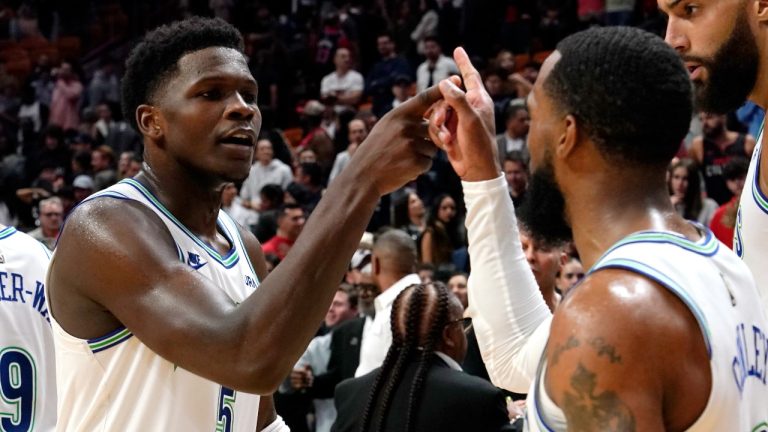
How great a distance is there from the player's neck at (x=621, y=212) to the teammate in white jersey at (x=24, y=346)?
2290mm

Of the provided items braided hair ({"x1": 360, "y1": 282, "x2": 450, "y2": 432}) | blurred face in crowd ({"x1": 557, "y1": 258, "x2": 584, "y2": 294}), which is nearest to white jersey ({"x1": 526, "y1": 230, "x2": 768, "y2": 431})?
braided hair ({"x1": 360, "y1": 282, "x2": 450, "y2": 432})

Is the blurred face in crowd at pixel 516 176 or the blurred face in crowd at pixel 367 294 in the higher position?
the blurred face in crowd at pixel 367 294

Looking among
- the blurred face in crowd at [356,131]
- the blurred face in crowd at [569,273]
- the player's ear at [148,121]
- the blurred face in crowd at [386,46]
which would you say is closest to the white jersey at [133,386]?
the player's ear at [148,121]

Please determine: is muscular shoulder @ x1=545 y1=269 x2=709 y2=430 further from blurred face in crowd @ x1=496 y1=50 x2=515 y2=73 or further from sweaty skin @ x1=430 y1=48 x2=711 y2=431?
blurred face in crowd @ x1=496 y1=50 x2=515 y2=73

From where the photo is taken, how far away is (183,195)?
3254 millimetres

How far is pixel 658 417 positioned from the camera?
1.83 metres

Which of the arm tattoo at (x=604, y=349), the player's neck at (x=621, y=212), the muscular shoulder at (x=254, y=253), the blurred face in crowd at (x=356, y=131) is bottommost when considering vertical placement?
the blurred face in crowd at (x=356, y=131)

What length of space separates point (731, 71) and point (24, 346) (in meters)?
2.39

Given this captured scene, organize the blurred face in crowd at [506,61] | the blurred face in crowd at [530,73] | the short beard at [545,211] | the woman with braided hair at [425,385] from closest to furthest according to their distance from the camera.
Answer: the short beard at [545,211], the woman with braided hair at [425,385], the blurred face in crowd at [530,73], the blurred face in crowd at [506,61]

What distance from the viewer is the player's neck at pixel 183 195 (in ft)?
10.6

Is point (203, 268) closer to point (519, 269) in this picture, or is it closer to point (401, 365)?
point (519, 269)

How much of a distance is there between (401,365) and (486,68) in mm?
9024

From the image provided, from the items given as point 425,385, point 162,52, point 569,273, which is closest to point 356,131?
point 569,273

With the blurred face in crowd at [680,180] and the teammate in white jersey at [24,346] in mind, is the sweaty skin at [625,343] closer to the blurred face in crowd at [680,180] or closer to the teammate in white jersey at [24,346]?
the teammate in white jersey at [24,346]
